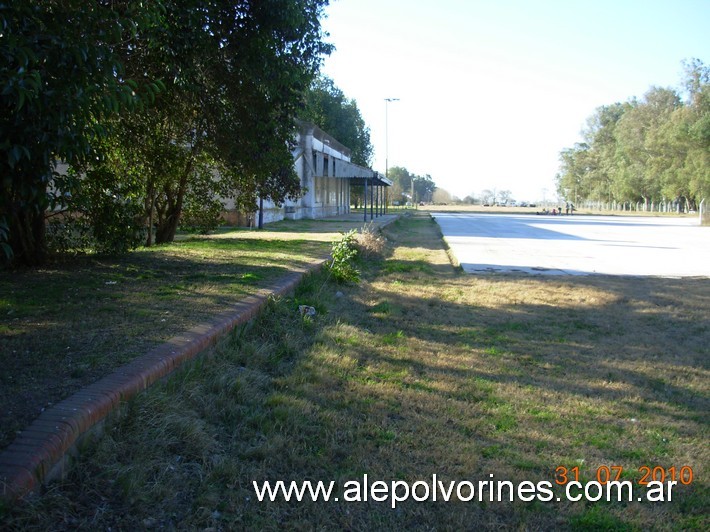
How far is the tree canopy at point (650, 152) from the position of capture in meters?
58.8

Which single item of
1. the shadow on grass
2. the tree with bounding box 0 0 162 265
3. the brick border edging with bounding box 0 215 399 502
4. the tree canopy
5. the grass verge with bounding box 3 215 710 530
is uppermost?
the tree canopy

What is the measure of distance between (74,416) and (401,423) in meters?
2.15

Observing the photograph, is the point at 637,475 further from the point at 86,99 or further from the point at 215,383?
the point at 86,99

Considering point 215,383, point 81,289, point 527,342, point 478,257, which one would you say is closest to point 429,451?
point 215,383

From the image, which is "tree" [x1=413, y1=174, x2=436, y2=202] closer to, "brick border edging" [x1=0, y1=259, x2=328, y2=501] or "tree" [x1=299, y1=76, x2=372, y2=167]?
"tree" [x1=299, y1=76, x2=372, y2=167]

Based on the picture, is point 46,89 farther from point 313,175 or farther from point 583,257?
point 313,175

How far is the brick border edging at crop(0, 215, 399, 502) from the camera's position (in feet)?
9.19

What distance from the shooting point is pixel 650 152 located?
71375 millimetres

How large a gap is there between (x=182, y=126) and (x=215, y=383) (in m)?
8.70

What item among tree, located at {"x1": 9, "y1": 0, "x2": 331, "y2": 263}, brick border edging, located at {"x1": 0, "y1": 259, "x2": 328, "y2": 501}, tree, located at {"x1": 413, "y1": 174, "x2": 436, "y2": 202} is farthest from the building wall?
tree, located at {"x1": 413, "y1": 174, "x2": 436, "y2": 202}

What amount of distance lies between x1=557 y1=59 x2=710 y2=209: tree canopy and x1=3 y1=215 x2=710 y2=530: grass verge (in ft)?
184

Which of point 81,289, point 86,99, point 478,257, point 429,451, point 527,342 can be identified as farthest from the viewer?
point 478,257

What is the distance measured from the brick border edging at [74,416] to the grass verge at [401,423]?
0.31 feet

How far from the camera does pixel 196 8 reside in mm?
8508
